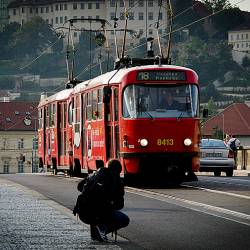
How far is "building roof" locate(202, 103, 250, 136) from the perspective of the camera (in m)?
166

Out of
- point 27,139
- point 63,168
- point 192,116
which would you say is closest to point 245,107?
point 27,139

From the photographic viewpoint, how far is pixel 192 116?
2845 cm

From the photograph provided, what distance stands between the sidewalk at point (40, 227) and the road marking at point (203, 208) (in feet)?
7.39

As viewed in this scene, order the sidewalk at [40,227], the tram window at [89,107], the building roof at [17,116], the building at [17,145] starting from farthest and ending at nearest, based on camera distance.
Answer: the building roof at [17,116], the building at [17,145], the tram window at [89,107], the sidewalk at [40,227]

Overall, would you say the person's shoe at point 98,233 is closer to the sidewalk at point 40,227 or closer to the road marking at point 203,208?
the sidewalk at point 40,227

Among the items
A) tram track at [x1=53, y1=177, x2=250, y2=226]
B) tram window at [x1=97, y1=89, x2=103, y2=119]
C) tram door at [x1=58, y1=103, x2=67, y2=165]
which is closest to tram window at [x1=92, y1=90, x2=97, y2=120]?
tram window at [x1=97, y1=89, x2=103, y2=119]

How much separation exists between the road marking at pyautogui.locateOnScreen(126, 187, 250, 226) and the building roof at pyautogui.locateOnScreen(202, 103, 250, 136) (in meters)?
135

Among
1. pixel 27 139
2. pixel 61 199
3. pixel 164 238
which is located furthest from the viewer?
pixel 27 139

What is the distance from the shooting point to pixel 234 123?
170000 millimetres

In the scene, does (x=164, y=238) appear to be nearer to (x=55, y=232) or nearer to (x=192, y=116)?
(x=55, y=232)

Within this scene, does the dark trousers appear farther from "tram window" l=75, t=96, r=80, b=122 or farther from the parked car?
the parked car

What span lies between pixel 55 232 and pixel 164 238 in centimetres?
143

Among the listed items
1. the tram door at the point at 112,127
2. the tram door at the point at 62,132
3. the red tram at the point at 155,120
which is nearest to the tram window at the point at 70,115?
the tram door at the point at 62,132

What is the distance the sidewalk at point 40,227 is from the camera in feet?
45.6
